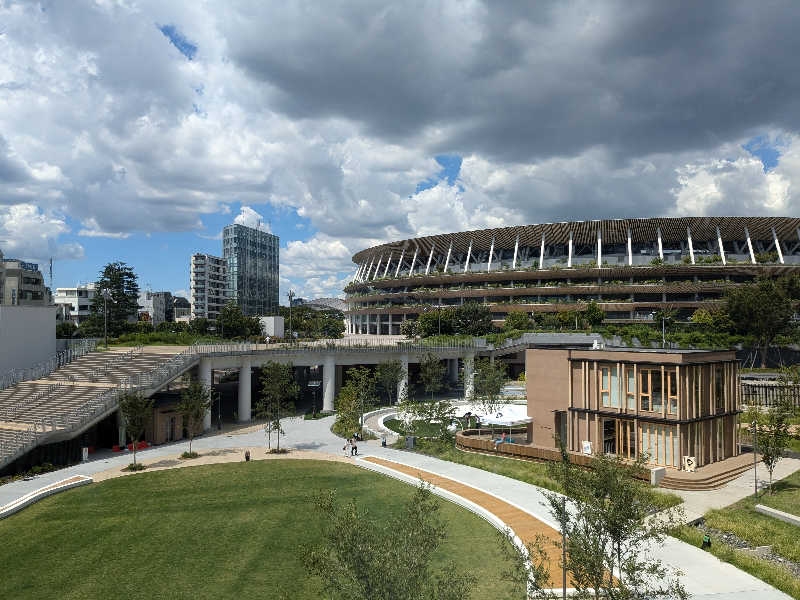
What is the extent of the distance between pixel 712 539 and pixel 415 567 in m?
18.6

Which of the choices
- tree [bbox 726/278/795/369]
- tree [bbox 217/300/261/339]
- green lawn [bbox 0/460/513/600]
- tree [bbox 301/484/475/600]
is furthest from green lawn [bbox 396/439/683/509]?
tree [bbox 217/300/261/339]

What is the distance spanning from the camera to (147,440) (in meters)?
44.6

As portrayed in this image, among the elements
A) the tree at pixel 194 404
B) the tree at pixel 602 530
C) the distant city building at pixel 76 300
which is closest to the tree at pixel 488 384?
the tree at pixel 194 404

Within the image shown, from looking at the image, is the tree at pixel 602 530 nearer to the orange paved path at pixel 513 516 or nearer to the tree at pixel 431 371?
the orange paved path at pixel 513 516

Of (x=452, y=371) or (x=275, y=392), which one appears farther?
(x=452, y=371)

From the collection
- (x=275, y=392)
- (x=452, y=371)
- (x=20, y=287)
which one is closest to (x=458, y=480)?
(x=275, y=392)

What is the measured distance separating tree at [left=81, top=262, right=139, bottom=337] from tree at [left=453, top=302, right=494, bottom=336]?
171 ft

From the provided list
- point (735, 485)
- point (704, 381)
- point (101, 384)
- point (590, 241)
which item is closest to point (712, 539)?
point (735, 485)

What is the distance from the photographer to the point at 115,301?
94.7 m

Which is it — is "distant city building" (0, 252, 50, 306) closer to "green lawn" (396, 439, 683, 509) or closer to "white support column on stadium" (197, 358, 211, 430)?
"white support column on stadium" (197, 358, 211, 430)

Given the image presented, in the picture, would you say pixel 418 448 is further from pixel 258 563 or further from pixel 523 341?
pixel 523 341

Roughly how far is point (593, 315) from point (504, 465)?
2347 inches

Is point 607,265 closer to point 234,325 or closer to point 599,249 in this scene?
point 599,249

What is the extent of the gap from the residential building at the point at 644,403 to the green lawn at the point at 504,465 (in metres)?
3.61
